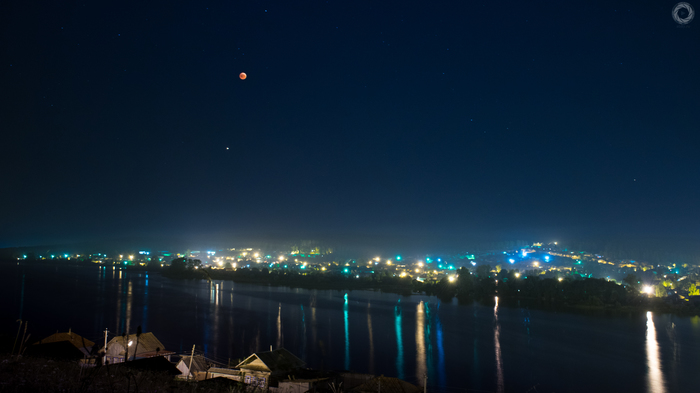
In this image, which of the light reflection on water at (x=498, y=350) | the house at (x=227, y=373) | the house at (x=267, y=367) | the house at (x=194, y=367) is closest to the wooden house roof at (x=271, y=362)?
the house at (x=267, y=367)

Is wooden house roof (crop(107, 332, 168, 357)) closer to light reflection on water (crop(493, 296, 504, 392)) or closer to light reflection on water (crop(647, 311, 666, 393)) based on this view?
light reflection on water (crop(493, 296, 504, 392))

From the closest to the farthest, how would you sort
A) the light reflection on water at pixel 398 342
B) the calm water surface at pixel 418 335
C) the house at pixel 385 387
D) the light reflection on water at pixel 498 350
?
the house at pixel 385 387 < the light reflection on water at pixel 498 350 < the light reflection on water at pixel 398 342 < the calm water surface at pixel 418 335

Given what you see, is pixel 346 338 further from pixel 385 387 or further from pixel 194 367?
pixel 385 387

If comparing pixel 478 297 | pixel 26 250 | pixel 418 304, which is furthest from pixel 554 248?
pixel 26 250

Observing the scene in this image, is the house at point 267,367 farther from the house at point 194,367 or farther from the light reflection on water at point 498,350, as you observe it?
the light reflection on water at point 498,350

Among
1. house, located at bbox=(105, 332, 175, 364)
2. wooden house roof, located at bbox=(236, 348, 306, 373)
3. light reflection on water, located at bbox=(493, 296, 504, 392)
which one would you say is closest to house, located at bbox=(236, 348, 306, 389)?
wooden house roof, located at bbox=(236, 348, 306, 373)

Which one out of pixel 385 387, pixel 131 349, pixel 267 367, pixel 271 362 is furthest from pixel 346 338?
pixel 385 387

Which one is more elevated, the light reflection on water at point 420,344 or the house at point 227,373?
the house at point 227,373

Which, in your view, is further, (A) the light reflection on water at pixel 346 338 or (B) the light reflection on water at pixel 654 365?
(A) the light reflection on water at pixel 346 338
